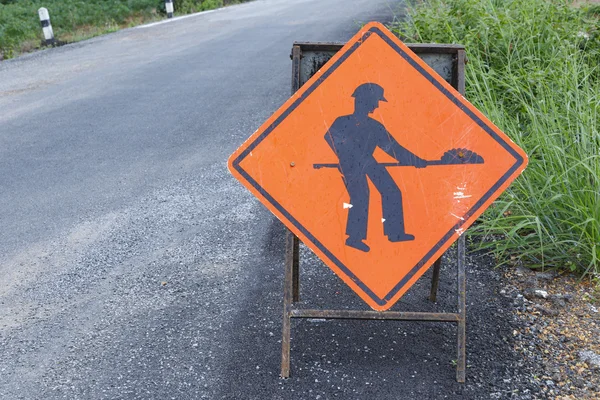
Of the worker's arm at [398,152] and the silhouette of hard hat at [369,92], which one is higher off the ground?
the silhouette of hard hat at [369,92]

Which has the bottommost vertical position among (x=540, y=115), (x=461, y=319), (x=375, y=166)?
(x=461, y=319)

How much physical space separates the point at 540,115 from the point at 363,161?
2128 millimetres

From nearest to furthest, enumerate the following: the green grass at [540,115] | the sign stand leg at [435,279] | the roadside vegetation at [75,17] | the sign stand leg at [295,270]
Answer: the sign stand leg at [295,270], the sign stand leg at [435,279], the green grass at [540,115], the roadside vegetation at [75,17]

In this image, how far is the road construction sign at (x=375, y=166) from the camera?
292 centimetres

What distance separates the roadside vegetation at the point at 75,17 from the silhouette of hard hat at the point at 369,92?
11282 mm

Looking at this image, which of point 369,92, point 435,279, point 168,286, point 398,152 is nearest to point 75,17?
point 168,286

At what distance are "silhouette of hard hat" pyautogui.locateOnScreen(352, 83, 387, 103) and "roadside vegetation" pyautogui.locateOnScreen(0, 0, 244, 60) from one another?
11.3 m

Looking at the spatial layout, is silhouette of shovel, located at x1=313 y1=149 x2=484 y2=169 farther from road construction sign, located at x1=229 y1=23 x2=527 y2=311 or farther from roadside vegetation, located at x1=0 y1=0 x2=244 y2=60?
roadside vegetation, located at x1=0 y1=0 x2=244 y2=60

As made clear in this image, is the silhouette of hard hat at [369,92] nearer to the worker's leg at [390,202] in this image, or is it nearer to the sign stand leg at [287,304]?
the worker's leg at [390,202]

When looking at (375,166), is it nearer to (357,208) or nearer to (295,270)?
(357,208)

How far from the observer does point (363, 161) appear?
2.93 meters

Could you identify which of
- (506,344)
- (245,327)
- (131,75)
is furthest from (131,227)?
(131,75)

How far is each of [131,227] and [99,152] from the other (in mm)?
1928

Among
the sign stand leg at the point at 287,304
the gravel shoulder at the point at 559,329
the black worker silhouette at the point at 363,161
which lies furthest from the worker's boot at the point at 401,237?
the gravel shoulder at the point at 559,329
